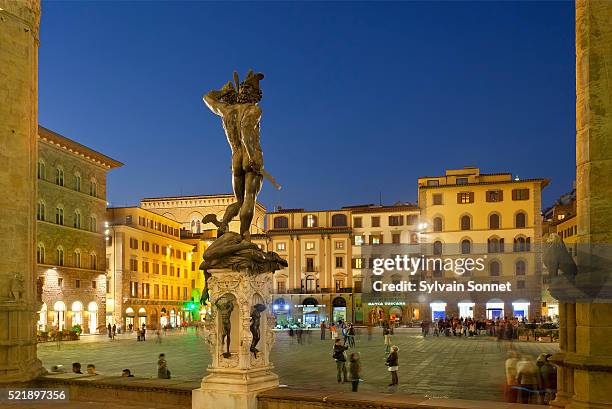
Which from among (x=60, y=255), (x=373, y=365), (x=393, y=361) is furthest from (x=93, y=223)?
(x=393, y=361)

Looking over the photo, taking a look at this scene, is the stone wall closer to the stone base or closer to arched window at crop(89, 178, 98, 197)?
the stone base

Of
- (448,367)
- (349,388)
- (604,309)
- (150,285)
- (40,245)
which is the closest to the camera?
(604,309)

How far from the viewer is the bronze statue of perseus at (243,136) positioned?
10039 millimetres

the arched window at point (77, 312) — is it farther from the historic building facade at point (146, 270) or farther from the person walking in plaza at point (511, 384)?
the person walking in plaza at point (511, 384)

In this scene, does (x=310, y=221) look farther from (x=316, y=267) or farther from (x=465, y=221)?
(x=465, y=221)

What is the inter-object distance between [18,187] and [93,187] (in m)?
49.9

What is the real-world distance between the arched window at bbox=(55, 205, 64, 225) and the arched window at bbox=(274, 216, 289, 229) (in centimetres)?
3668

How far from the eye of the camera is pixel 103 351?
1467 inches

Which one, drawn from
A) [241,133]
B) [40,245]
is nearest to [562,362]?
[241,133]

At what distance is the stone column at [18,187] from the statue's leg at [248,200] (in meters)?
5.48

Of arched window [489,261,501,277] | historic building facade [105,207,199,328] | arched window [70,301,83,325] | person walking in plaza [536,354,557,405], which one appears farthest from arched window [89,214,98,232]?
person walking in plaza [536,354,557,405]

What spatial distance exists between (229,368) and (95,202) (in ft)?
181

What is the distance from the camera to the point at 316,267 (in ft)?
278

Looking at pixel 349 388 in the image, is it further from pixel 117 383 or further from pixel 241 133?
pixel 241 133
